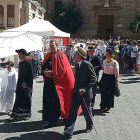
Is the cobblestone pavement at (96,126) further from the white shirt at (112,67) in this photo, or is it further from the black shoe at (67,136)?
the white shirt at (112,67)

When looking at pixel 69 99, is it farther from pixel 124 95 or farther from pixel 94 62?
pixel 124 95

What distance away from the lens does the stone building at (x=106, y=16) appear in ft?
159

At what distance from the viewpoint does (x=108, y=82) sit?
8977 millimetres

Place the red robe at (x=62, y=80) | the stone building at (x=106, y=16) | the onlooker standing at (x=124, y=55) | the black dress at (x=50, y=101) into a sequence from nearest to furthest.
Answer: the red robe at (x=62, y=80)
the black dress at (x=50, y=101)
the onlooker standing at (x=124, y=55)
the stone building at (x=106, y=16)

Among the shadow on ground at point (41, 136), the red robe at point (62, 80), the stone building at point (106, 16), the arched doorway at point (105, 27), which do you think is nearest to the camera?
the shadow on ground at point (41, 136)

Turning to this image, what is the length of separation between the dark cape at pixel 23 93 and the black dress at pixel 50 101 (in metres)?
0.63

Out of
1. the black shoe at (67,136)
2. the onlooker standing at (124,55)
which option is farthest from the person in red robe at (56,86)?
the onlooker standing at (124,55)

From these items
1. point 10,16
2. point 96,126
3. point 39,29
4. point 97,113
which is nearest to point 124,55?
point 39,29

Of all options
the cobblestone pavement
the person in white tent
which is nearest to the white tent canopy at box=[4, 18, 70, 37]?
the cobblestone pavement

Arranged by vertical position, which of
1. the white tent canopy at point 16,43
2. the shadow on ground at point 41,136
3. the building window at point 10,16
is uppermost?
the building window at point 10,16

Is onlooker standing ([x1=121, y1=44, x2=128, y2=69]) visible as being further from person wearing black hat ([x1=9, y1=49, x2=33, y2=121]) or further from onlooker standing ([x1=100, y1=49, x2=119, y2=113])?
person wearing black hat ([x1=9, y1=49, x2=33, y2=121])

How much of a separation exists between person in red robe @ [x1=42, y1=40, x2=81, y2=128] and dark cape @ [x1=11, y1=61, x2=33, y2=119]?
0.57m

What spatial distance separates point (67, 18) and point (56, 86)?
1525 inches

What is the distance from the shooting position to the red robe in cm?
738
